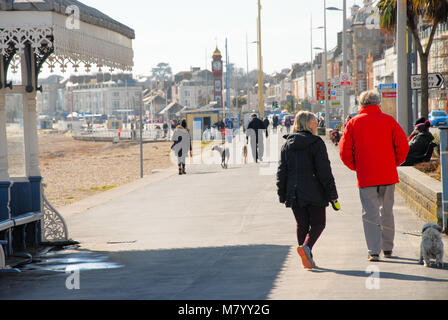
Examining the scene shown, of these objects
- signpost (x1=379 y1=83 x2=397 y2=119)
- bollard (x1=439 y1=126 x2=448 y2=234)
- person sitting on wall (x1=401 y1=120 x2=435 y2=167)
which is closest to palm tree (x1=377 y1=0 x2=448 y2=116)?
signpost (x1=379 y1=83 x2=397 y2=119)

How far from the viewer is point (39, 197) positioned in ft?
34.3

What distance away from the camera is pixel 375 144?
8.27 metres

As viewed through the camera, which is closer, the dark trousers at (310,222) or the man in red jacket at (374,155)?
the dark trousers at (310,222)

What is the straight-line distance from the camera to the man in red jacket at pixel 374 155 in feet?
27.1

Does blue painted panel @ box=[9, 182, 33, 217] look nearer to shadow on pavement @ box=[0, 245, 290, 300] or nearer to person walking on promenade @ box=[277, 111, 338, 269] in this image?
shadow on pavement @ box=[0, 245, 290, 300]

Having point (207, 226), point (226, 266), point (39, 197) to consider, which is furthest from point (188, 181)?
point (226, 266)

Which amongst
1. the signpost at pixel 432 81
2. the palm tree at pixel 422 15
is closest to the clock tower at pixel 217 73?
the palm tree at pixel 422 15

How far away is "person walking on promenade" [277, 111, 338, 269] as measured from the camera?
26.1 ft

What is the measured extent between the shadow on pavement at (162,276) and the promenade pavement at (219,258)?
0.03ft

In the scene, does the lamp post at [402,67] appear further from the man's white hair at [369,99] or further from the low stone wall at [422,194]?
the man's white hair at [369,99]
